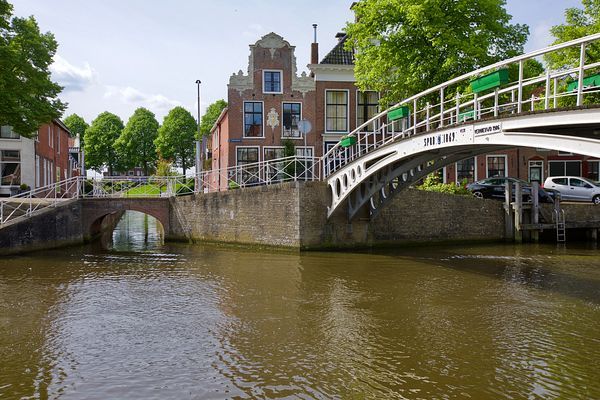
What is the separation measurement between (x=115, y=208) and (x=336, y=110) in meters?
13.1

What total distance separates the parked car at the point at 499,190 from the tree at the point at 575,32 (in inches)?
205

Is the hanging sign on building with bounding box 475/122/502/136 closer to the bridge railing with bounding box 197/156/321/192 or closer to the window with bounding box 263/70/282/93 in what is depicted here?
the bridge railing with bounding box 197/156/321/192

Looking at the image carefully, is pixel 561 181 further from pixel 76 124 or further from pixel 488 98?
pixel 76 124

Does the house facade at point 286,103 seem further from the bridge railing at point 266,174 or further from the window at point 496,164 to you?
the window at point 496,164

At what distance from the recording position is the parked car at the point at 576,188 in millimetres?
24766

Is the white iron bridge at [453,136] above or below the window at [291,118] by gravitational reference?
below

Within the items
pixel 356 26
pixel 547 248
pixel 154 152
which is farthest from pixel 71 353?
pixel 154 152

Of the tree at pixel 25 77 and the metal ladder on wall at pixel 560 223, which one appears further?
the metal ladder on wall at pixel 560 223

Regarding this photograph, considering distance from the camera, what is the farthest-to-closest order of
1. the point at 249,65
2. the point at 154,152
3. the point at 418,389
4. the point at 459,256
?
1. the point at 154,152
2. the point at 249,65
3. the point at 459,256
4. the point at 418,389

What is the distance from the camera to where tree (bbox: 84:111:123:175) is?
211 ft

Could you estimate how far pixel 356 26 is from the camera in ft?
81.6

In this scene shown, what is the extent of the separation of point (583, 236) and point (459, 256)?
371 inches

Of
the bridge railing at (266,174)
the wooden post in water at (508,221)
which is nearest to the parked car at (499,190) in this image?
the wooden post in water at (508,221)

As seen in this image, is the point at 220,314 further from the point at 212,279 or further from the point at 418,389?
the point at 418,389
